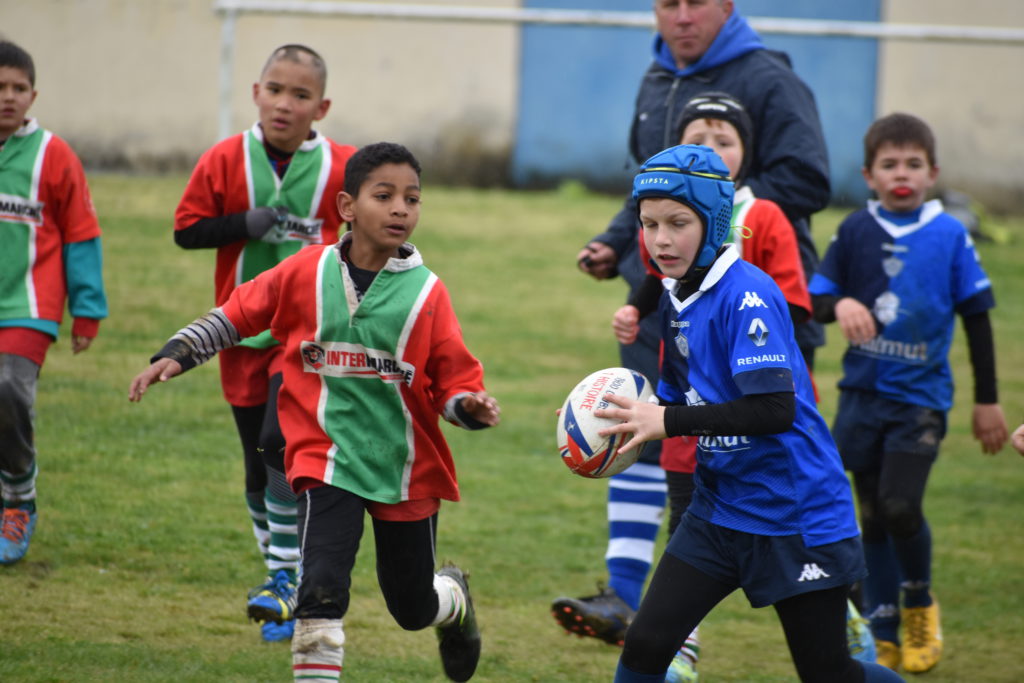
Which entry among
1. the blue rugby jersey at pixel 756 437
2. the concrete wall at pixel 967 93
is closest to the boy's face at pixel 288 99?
the blue rugby jersey at pixel 756 437

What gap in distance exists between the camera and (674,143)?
16.5ft

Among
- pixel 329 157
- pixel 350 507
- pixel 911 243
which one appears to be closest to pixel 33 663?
pixel 350 507

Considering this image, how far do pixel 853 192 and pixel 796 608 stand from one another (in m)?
13.3

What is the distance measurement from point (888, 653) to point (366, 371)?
254 centimetres

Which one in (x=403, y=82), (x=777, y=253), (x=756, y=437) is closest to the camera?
(x=756, y=437)

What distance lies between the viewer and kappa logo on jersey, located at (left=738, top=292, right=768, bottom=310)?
3570 millimetres

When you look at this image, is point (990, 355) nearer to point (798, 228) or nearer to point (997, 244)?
point (798, 228)

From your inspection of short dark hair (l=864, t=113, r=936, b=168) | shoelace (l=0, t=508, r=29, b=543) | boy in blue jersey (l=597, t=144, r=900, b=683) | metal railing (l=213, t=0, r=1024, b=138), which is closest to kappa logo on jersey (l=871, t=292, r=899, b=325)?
short dark hair (l=864, t=113, r=936, b=168)

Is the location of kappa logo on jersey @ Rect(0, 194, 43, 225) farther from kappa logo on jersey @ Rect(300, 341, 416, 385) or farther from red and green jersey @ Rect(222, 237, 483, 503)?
kappa logo on jersey @ Rect(300, 341, 416, 385)

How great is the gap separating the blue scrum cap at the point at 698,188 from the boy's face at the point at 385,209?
73 cm

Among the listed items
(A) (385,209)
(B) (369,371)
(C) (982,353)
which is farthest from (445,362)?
(C) (982,353)

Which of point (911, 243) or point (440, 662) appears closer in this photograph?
point (440, 662)

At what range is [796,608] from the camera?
360 cm

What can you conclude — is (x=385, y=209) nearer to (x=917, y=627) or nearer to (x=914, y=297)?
(x=914, y=297)
